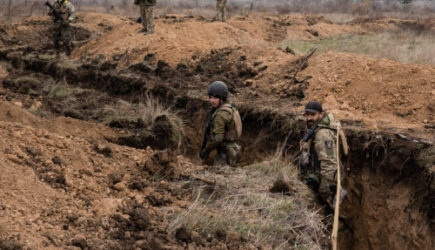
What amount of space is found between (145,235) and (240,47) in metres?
7.29

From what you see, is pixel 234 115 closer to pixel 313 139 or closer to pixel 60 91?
pixel 313 139

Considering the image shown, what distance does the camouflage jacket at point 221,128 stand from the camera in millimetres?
5055

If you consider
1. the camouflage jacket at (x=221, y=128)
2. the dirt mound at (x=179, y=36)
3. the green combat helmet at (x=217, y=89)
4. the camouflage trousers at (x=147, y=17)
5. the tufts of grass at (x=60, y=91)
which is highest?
the camouflage trousers at (x=147, y=17)

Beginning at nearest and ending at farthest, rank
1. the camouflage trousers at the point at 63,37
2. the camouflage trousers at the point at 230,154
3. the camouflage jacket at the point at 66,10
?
the camouflage trousers at the point at 230,154
the camouflage jacket at the point at 66,10
the camouflage trousers at the point at 63,37

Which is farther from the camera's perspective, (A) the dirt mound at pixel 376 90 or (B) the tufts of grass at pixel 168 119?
(B) the tufts of grass at pixel 168 119

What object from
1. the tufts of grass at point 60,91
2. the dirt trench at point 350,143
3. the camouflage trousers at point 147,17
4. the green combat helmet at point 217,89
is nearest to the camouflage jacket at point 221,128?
the green combat helmet at point 217,89

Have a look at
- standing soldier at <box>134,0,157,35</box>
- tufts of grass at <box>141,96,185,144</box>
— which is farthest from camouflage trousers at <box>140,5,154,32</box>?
tufts of grass at <box>141,96,185,144</box>

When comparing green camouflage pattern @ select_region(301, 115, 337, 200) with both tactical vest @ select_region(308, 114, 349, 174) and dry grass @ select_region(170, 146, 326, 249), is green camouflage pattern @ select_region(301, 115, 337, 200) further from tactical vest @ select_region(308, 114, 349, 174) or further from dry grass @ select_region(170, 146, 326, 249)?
dry grass @ select_region(170, 146, 326, 249)

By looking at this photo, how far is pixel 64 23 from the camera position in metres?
A: 11.9

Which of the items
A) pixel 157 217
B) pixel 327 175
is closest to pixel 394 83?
pixel 327 175

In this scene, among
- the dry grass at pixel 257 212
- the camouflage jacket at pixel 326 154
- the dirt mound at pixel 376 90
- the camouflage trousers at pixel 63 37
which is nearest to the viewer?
the dry grass at pixel 257 212

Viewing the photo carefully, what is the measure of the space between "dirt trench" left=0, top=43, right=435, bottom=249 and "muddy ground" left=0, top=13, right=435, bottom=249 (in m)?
0.02

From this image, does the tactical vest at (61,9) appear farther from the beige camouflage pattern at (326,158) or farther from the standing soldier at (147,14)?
the beige camouflage pattern at (326,158)

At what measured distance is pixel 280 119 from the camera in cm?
648
